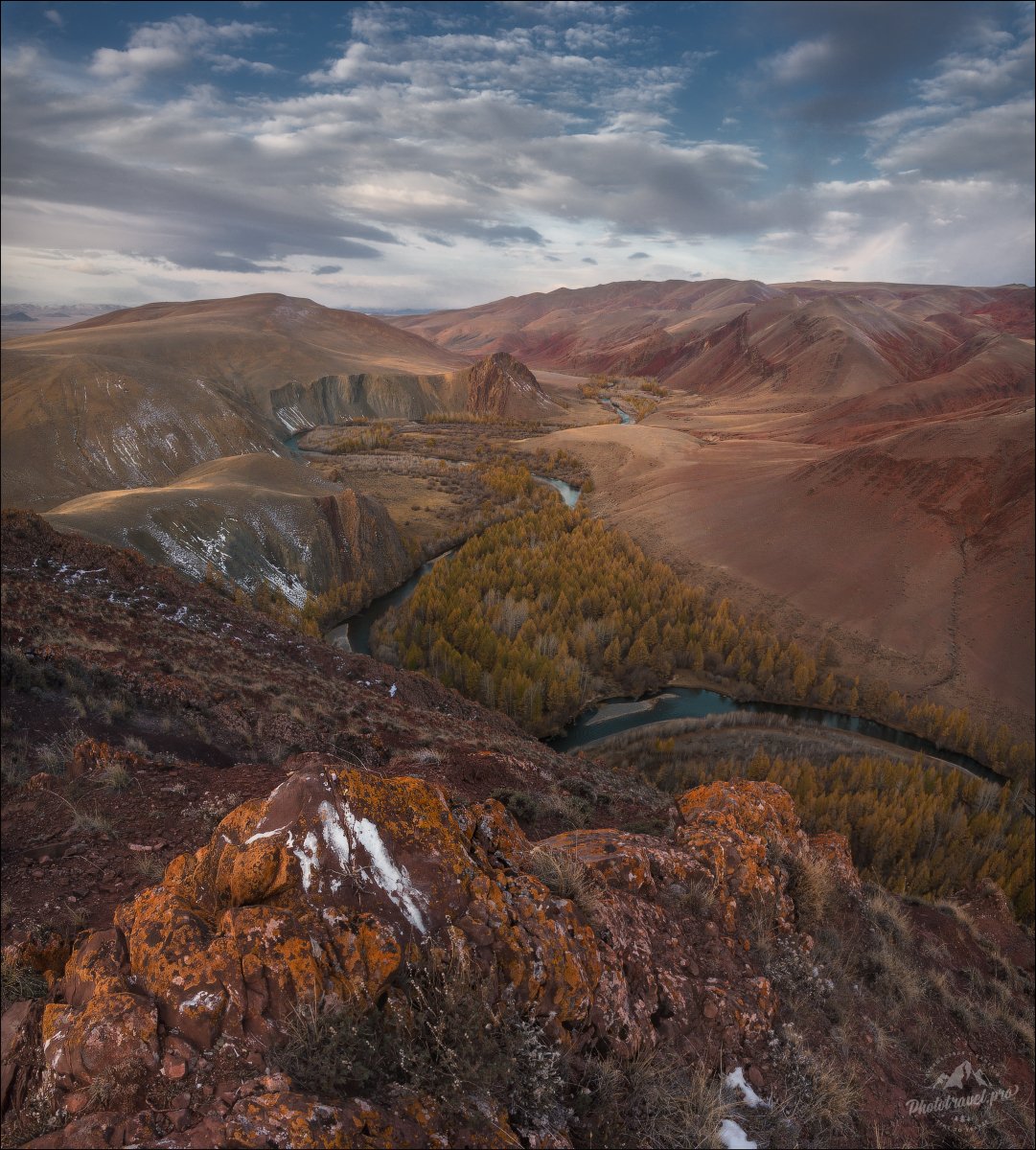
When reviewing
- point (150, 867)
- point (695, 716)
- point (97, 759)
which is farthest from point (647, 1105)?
point (695, 716)

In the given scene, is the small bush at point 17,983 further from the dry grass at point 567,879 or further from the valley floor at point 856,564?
the valley floor at point 856,564

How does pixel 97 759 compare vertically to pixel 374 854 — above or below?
below

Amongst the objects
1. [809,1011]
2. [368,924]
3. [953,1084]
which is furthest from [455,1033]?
[953,1084]

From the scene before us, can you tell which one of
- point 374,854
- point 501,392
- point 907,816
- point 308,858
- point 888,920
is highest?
point 501,392

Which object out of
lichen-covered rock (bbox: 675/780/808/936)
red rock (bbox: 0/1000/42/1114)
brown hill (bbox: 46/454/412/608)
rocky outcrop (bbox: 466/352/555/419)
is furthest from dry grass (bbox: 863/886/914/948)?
rocky outcrop (bbox: 466/352/555/419)

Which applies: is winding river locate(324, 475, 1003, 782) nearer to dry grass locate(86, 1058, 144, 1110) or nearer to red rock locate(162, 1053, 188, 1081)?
red rock locate(162, 1053, 188, 1081)

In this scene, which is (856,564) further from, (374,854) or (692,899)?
(374,854)
